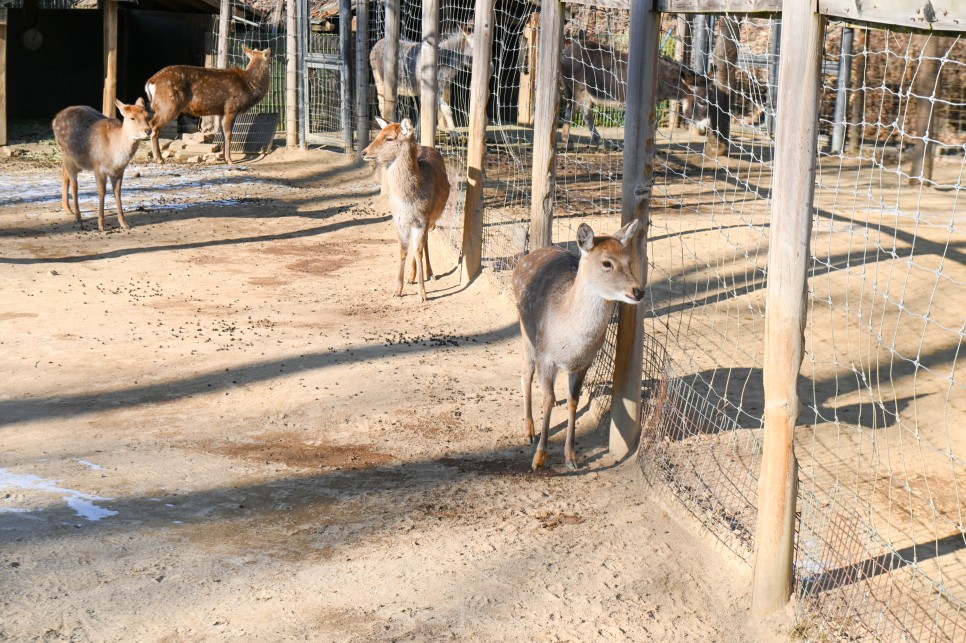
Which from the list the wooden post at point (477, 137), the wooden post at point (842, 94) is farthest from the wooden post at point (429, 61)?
the wooden post at point (842, 94)

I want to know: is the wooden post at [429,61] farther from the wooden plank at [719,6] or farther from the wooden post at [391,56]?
the wooden plank at [719,6]

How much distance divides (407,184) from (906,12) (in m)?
5.39

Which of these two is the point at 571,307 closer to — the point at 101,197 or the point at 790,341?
the point at 790,341

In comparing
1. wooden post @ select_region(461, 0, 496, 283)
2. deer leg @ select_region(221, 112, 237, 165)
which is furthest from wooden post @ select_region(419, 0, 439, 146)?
deer leg @ select_region(221, 112, 237, 165)

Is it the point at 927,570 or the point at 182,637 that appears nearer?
the point at 182,637

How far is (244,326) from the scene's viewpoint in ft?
23.4

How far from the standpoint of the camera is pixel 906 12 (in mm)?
2990

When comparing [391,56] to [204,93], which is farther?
[204,93]

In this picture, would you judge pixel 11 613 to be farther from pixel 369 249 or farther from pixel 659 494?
pixel 369 249

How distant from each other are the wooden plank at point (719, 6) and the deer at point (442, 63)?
10859mm

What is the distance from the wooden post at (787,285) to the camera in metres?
3.41

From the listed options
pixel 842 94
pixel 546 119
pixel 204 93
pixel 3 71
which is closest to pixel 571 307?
pixel 546 119

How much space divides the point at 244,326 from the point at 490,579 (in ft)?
12.1

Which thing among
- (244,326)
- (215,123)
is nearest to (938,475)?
(244,326)
